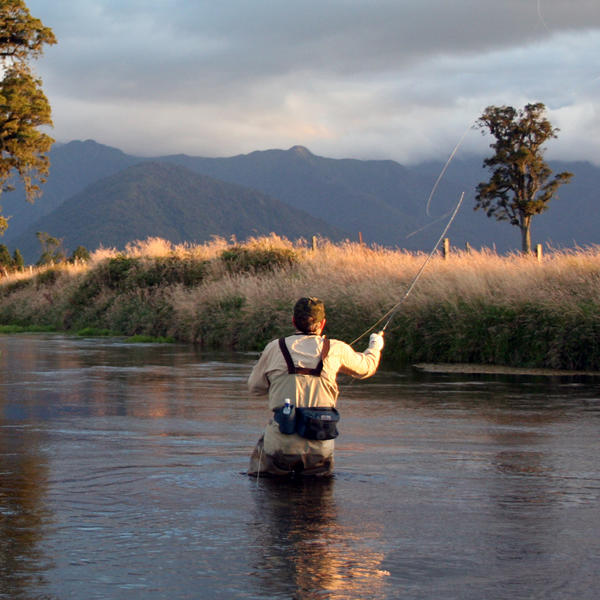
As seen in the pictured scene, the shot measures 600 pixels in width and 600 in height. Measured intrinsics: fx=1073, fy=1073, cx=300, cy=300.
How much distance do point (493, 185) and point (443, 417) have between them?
41682mm

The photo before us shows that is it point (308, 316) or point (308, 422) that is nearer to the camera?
point (308, 422)

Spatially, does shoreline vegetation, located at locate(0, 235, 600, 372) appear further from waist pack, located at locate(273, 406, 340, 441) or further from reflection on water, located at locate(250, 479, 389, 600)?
reflection on water, located at locate(250, 479, 389, 600)

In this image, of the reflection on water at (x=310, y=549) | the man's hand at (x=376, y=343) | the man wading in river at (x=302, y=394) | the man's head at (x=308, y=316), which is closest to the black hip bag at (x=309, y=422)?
the man wading in river at (x=302, y=394)

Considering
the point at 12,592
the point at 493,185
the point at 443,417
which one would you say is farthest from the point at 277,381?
the point at 493,185

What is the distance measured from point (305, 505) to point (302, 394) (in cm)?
89

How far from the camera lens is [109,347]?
29250 millimetres

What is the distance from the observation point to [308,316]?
8156 millimetres

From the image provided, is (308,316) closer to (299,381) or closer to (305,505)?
(299,381)

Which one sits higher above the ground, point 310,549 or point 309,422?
point 309,422

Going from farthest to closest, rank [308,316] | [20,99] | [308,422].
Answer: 1. [20,99]
2. [308,316]
3. [308,422]

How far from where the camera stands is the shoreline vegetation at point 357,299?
20062 mm

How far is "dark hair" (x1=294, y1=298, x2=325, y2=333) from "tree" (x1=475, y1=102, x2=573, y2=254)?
4545cm

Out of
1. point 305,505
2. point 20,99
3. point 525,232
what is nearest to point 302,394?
point 305,505

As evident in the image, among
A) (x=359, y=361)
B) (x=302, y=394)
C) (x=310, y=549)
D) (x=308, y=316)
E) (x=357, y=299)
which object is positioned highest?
(x=357, y=299)
